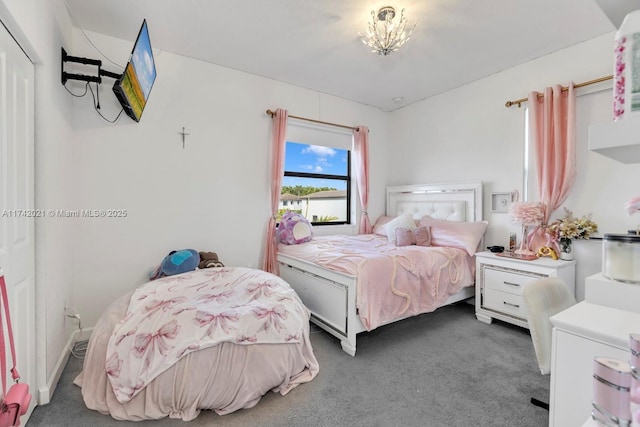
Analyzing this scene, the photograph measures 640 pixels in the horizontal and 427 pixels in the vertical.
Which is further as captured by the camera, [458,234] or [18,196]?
[458,234]

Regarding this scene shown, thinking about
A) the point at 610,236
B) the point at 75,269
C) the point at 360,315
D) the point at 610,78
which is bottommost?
the point at 360,315

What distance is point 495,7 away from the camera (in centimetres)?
223

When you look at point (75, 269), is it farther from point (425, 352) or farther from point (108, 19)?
point (425, 352)

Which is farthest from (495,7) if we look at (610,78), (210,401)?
(210,401)

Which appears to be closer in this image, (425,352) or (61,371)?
(61,371)

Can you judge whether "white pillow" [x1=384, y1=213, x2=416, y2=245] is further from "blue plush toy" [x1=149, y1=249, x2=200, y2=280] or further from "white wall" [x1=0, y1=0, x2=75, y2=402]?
"white wall" [x1=0, y1=0, x2=75, y2=402]

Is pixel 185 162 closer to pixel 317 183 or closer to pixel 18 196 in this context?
pixel 18 196

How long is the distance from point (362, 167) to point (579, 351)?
347cm

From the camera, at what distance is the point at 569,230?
2.56 m

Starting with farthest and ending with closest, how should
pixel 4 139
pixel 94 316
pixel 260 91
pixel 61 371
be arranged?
pixel 260 91, pixel 94 316, pixel 61 371, pixel 4 139

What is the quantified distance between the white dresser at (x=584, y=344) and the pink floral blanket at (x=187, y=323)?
4.57 feet

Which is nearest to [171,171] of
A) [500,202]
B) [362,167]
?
[362,167]

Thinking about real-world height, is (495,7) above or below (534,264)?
above

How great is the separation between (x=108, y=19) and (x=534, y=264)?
14.0 feet
